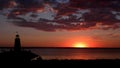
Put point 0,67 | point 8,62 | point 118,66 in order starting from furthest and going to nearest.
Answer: point 8,62
point 118,66
point 0,67

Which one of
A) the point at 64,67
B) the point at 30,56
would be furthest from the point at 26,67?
the point at 30,56

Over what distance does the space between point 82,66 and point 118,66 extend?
5395 mm

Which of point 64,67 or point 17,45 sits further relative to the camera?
point 17,45

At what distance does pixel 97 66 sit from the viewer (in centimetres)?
4462

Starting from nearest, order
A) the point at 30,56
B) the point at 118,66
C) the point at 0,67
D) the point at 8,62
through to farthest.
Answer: the point at 0,67, the point at 118,66, the point at 8,62, the point at 30,56

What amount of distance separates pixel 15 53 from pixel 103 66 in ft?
50.2

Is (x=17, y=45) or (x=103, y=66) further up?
(x=17, y=45)

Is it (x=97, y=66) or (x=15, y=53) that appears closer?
(x=97, y=66)

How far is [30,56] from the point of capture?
190ft

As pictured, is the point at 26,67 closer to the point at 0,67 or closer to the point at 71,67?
the point at 0,67

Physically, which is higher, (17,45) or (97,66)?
(17,45)

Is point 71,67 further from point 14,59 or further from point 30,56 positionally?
point 30,56

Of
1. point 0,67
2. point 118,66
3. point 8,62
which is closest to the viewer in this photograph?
point 0,67

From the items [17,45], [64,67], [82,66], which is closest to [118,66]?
[82,66]
